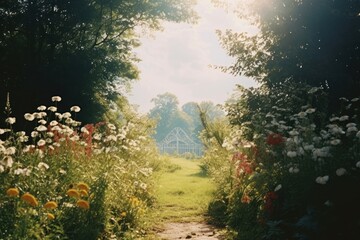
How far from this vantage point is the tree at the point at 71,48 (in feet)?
53.1

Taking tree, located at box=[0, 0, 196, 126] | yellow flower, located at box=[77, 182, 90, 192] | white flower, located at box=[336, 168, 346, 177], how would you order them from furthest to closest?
1. tree, located at box=[0, 0, 196, 126]
2. yellow flower, located at box=[77, 182, 90, 192]
3. white flower, located at box=[336, 168, 346, 177]

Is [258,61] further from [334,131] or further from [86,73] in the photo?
[86,73]

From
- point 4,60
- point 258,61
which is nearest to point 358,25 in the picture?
point 258,61

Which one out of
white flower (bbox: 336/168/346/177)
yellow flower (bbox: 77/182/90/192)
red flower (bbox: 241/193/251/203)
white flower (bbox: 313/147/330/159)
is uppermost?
white flower (bbox: 313/147/330/159)

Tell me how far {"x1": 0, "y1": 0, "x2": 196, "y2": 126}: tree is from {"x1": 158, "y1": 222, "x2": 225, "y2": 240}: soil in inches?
397

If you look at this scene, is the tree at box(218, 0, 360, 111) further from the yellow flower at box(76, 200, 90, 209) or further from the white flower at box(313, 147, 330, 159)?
the yellow flower at box(76, 200, 90, 209)

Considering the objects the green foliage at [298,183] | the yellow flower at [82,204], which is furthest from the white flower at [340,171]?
the yellow flower at [82,204]

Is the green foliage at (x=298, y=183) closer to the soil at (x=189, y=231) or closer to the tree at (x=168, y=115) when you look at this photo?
the soil at (x=189, y=231)

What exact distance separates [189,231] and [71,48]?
13772mm

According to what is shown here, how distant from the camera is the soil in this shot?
6.87 m

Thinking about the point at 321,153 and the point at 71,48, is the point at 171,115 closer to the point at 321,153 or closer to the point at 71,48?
the point at 71,48

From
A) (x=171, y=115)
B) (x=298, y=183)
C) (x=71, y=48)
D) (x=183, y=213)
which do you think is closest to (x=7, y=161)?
(x=298, y=183)

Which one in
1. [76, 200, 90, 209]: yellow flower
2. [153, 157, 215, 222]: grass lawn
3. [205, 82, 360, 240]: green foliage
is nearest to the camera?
[205, 82, 360, 240]: green foliage

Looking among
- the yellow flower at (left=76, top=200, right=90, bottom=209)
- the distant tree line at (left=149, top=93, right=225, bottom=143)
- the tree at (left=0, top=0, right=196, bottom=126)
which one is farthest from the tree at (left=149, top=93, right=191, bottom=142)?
the yellow flower at (left=76, top=200, right=90, bottom=209)
